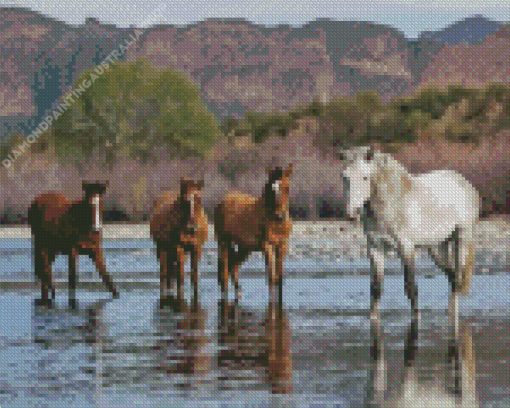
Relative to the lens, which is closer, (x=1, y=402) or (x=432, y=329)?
(x=1, y=402)

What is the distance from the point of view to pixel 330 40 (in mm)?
126875

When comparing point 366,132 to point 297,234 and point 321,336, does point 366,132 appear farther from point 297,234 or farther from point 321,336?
point 321,336

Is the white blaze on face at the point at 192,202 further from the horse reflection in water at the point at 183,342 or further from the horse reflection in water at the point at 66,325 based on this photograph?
the horse reflection in water at the point at 66,325

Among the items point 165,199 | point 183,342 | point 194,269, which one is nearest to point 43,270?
point 165,199

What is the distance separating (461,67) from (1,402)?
91460mm

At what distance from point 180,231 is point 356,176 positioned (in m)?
4.22

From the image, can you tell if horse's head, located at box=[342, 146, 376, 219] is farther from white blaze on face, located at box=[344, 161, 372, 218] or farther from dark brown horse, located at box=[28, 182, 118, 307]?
dark brown horse, located at box=[28, 182, 118, 307]

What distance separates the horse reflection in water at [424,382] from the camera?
36.5ft

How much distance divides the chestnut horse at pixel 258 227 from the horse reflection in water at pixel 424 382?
4617 millimetres

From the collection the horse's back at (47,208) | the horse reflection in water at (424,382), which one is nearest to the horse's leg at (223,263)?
the horse's back at (47,208)

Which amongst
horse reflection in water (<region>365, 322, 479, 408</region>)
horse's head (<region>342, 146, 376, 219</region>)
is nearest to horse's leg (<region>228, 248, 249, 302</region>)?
horse's head (<region>342, 146, 376, 219</region>)

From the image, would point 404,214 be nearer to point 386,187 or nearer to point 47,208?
point 386,187

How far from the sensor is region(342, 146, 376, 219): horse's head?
16109 mm

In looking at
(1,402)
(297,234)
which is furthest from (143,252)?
(1,402)
